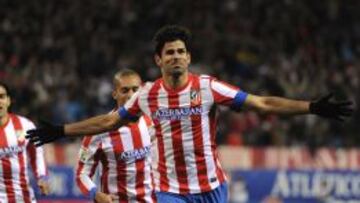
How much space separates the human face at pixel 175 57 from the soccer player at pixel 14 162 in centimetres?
258

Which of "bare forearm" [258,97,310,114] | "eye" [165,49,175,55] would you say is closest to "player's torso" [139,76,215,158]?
"eye" [165,49,175,55]

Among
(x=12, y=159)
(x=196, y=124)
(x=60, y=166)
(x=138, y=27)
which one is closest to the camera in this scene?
(x=196, y=124)

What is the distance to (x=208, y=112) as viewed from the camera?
341 inches

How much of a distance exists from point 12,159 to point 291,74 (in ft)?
41.3

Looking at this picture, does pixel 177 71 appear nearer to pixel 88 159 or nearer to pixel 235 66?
pixel 88 159

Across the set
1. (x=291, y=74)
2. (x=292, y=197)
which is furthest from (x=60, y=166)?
(x=291, y=74)

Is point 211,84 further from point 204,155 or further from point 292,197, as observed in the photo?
point 292,197

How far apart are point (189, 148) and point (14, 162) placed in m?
2.57

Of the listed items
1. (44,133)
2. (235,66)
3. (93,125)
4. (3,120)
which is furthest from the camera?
(235,66)

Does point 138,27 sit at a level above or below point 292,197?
above

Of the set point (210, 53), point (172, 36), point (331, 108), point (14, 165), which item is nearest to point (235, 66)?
point (210, 53)

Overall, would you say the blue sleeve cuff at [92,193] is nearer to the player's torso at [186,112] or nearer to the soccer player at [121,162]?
the soccer player at [121,162]

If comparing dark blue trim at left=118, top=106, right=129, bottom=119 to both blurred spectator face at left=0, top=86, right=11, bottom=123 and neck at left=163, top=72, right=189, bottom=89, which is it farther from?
blurred spectator face at left=0, top=86, right=11, bottom=123

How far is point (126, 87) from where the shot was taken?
9992 mm
